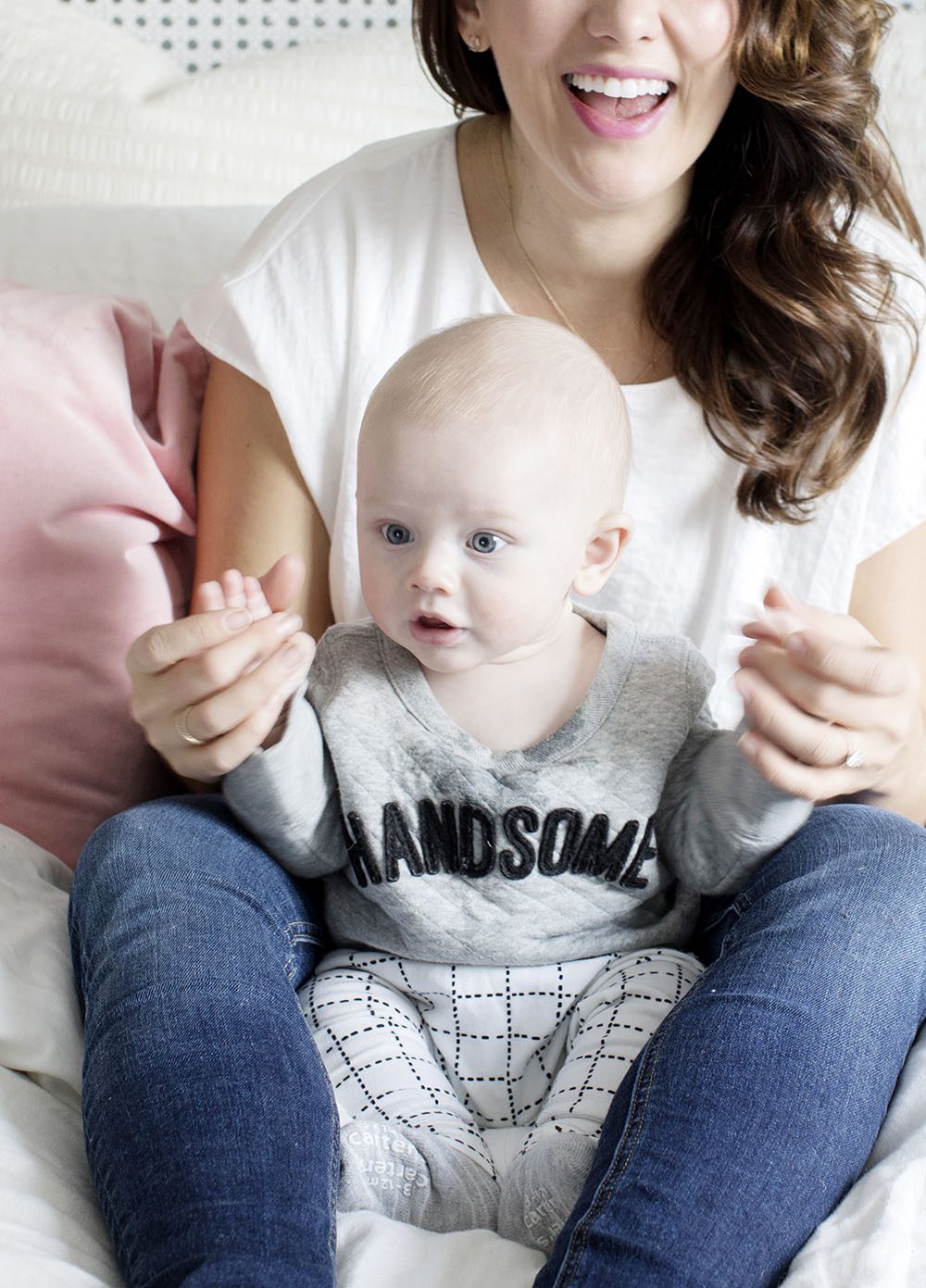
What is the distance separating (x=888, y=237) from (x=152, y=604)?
0.74m

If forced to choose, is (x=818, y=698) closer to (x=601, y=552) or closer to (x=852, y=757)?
(x=852, y=757)

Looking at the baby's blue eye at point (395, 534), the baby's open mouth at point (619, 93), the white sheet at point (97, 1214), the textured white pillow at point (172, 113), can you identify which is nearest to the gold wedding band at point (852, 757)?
the white sheet at point (97, 1214)

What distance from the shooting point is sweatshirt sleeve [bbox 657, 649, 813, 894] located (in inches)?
39.8

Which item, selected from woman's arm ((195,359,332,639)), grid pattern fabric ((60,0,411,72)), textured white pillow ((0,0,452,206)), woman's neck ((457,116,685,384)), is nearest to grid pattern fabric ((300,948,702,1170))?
woman's arm ((195,359,332,639))

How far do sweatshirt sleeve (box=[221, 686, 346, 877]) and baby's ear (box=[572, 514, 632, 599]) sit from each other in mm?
221

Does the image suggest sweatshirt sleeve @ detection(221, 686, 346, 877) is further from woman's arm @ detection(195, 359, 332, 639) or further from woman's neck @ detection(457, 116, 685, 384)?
woman's neck @ detection(457, 116, 685, 384)

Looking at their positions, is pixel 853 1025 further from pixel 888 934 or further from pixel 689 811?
pixel 689 811

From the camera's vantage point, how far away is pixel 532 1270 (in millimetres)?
831

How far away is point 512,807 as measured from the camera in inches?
40.3

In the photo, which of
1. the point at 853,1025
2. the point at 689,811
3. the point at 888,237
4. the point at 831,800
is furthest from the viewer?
the point at 888,237

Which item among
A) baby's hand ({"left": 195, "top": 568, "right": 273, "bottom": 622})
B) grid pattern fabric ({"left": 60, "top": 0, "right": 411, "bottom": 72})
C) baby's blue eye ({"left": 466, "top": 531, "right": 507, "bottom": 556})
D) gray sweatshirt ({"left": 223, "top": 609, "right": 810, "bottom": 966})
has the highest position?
grid pattern fabric ({"left": 60, "top": 0, "right": 411, "bottom": 72})

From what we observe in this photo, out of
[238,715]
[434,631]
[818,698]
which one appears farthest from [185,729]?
[818,698]

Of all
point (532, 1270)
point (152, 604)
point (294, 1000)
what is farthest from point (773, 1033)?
point (152, 604)

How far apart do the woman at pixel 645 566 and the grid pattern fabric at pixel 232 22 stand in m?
0.75
